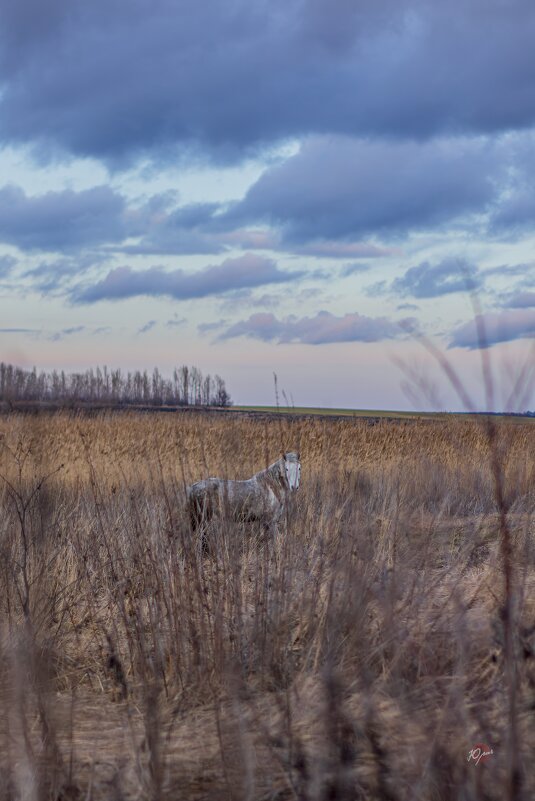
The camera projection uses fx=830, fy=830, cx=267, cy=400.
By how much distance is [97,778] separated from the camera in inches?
117

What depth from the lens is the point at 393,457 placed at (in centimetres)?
1552

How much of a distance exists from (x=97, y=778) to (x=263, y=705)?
0.75 meters

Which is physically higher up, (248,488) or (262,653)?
(248,488)

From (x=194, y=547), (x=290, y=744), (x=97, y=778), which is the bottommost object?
(x=97, y=778)

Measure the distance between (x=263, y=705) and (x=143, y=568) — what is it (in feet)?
3.86

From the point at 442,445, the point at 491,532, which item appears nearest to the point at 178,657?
the point at 491,532

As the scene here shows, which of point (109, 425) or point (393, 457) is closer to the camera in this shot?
point (393, 457)

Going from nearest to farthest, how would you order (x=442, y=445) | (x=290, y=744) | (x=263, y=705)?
(x=290, y=744)
(x=263, y=705)
(x=442, y=445)

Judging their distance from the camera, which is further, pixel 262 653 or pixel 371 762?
pixel 262 653

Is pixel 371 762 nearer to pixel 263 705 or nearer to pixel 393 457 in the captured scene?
pixel 263 705

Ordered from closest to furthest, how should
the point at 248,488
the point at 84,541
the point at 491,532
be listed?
the point at 84,541, the point at 248,488, the point at 491,532

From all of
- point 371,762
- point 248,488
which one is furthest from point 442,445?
point 371,762

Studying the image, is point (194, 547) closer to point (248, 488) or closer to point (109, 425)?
point (248, 488)

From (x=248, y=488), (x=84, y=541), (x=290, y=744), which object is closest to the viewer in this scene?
(x=290, y=744)
